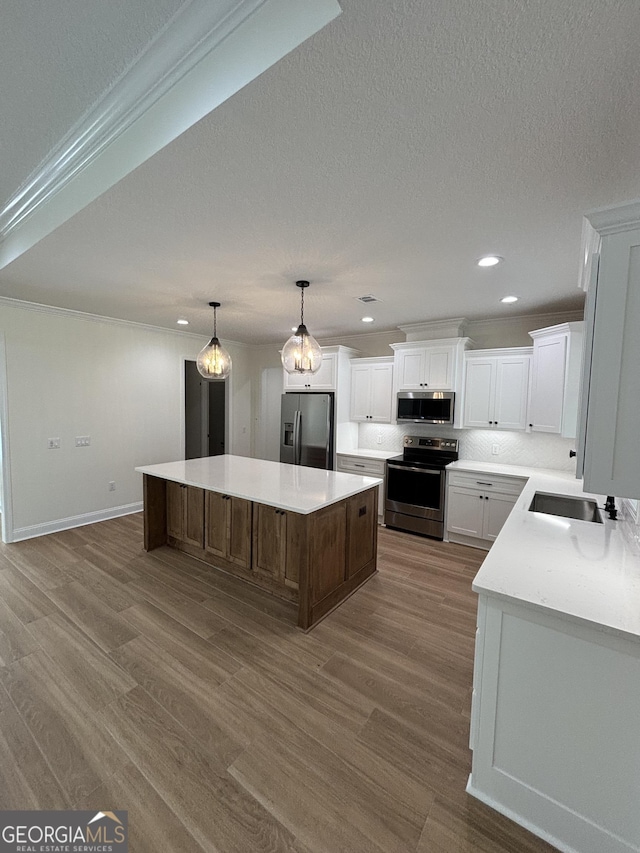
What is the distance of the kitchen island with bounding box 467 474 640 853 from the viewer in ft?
3.81

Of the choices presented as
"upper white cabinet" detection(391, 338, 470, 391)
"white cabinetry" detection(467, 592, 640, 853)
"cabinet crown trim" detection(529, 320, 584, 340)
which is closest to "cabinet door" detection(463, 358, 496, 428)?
"upper white cabinet" detection(391, 338, 470, 391)

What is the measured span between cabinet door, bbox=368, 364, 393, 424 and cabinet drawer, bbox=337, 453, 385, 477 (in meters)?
0.59

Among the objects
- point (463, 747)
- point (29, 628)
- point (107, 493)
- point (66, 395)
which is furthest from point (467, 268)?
point (107, 493)

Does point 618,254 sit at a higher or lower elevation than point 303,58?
lower

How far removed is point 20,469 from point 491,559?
187 inches

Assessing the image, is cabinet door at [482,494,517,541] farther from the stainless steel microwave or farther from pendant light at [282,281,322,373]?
pendant light at [282,281,322,373]

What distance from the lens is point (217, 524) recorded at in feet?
10.3

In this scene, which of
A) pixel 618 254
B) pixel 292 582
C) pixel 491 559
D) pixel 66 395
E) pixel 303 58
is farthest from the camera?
pixel 66 395

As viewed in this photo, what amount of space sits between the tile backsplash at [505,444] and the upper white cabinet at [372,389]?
0.39m

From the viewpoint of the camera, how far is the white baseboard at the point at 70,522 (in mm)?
3908

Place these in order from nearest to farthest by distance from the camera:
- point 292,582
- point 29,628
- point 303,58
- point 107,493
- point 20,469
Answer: point 303,58 < point 29,628 < point 292,582 < point 20,469 < point 107,493

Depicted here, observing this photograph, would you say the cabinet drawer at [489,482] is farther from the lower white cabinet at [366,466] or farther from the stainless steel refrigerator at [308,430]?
the stainless steel refrigerator at [308,430]

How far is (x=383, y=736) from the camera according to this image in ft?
5.51

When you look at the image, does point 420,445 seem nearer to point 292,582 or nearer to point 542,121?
point 292,582
